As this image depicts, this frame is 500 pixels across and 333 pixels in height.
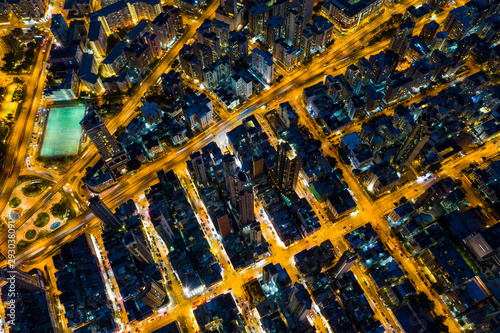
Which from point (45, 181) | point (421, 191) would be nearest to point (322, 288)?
point (421, 191)

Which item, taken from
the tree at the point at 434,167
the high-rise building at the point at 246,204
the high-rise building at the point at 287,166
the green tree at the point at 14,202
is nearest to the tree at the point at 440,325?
the tree at the point at 434,167

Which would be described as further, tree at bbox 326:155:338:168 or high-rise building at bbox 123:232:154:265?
tree at bbox 326:155:338:168

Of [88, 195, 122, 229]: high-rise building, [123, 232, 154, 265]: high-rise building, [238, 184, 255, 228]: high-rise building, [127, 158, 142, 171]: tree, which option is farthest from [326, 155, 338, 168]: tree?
[88, 195, 122, 229]: high-rise building

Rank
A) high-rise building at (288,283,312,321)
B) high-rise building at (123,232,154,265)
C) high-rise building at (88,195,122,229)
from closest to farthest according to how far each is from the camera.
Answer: high-rise building at (288,283,312,321), high-rise building at (123,232,154,265), high-rise building at (88,195,122,229)

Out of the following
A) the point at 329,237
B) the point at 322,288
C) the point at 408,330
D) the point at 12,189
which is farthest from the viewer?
the point at 12,189

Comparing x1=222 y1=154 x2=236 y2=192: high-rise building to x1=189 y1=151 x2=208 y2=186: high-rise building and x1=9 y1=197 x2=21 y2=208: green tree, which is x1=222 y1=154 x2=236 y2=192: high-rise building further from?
x1=9 y1=197 x2=21 y2=208: green tree

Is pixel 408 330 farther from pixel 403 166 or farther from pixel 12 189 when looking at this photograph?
pixel 12 189

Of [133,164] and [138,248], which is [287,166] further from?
[133,164]

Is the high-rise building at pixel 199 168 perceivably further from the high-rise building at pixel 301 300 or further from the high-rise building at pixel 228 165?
the high-rise building at pixel 301 300
